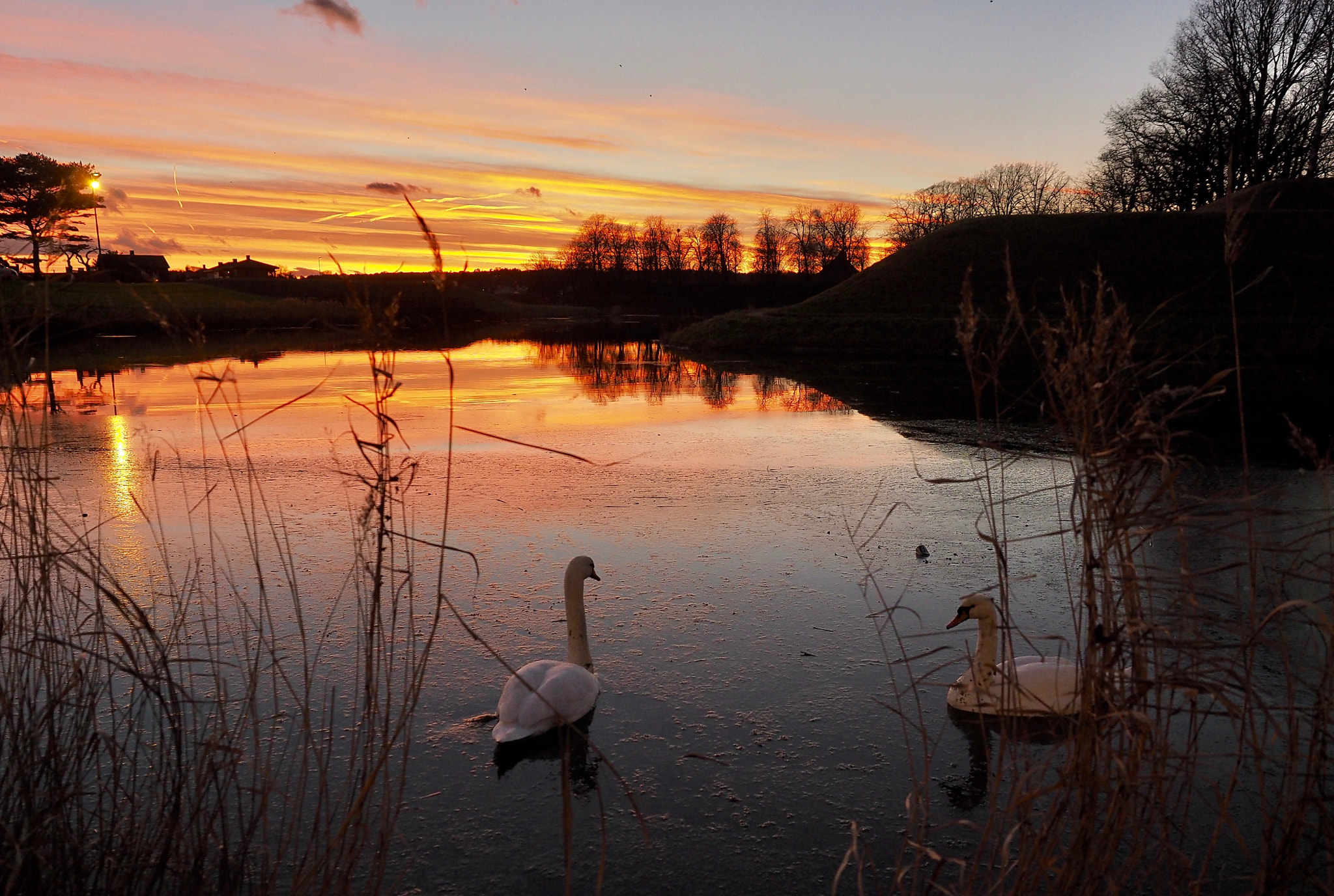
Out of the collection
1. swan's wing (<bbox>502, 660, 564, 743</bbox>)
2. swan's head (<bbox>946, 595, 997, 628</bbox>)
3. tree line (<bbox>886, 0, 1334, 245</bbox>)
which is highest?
tree line (<bbox>886, 0, 1334, 245</bbox>)

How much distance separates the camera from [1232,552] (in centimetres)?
643

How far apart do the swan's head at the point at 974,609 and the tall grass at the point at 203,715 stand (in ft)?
8.92

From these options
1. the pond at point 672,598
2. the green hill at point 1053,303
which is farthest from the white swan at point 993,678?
the green hill at point 1053,303

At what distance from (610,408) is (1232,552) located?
9.82m

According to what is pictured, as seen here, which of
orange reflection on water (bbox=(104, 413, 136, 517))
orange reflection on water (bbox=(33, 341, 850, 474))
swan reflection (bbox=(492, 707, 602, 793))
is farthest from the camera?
orange reflection on water (bbox=(33, 341, 850, 474))

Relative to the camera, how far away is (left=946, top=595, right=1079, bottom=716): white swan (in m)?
3.94

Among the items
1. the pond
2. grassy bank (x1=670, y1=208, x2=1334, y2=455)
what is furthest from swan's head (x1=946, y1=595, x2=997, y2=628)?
grassy bank (x1=670, y1=208, x2=1334, y2=455)

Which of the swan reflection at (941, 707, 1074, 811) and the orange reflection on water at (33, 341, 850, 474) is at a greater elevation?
the orange reflection on water at (33, 341, 850, 474)

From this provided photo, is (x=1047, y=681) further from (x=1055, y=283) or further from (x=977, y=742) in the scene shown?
(x=1055, y=283)

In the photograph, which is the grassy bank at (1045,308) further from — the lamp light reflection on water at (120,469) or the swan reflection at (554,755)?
the swan reflection at (554,755)

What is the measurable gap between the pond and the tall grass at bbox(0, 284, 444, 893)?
13.2 inches

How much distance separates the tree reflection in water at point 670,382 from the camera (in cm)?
1578

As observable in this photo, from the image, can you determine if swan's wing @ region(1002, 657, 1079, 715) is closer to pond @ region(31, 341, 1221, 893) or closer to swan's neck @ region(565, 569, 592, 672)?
pond @ region(31, 341, 1221, 893)

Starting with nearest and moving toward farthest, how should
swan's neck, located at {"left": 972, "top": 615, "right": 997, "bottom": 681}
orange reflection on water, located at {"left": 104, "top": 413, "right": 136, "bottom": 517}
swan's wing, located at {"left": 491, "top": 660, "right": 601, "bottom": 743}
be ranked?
swan's wing, located at {"left": 491, "top": 660, "right": 601, "bottom": 743} → swan's neck, located at {"left": 972, "top": 615, "right": 997, "bottom": 681} → orange reflection on water, located at {"left": 104, "top": 413, "right": 136, "bottom": 517}
